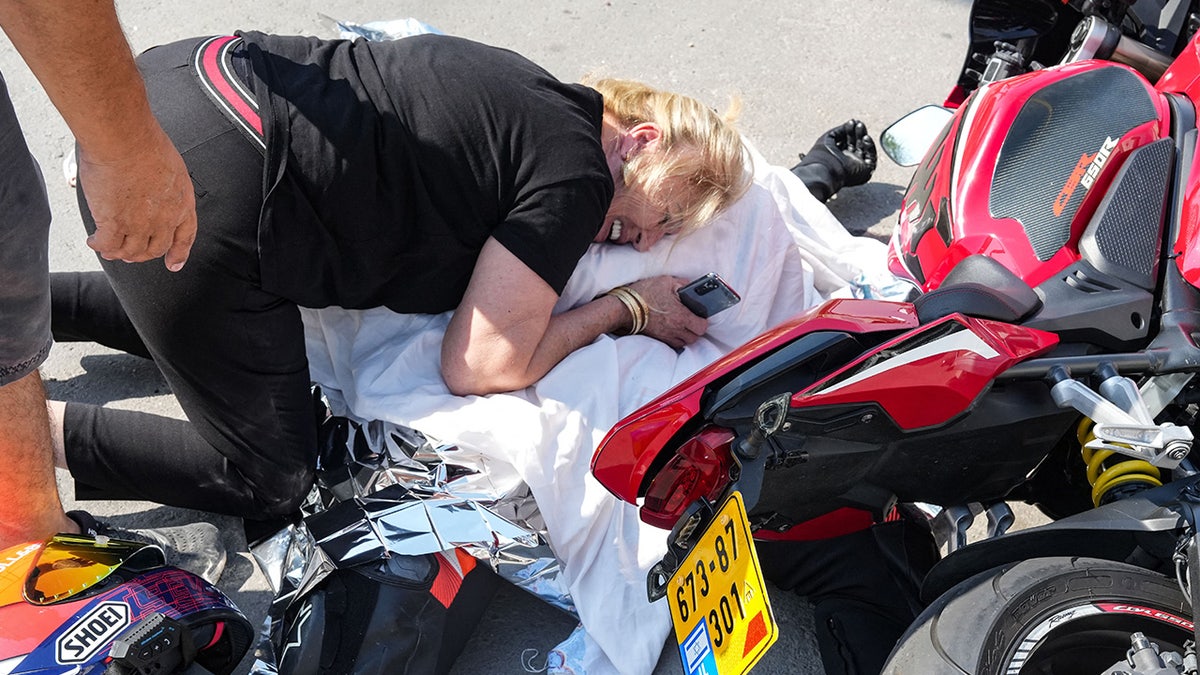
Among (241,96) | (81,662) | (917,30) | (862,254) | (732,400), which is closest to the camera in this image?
(732,400)

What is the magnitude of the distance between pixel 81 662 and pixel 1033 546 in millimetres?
1516

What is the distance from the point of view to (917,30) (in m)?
4.49

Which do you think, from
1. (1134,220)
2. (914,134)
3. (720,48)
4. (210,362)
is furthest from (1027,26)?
(210,362)

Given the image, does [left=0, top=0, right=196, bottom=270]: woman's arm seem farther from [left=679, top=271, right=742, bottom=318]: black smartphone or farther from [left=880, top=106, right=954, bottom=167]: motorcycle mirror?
[left=880, top=106, right=954, bottom=167]: motorcycle mirror

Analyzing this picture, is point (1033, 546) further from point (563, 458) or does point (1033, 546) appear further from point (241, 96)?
point (241, 96)

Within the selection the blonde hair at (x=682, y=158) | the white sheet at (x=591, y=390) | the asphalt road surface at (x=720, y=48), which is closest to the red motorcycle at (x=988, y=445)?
the white sheet at (x=591, y=390)

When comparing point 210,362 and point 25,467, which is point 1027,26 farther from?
point 25,467

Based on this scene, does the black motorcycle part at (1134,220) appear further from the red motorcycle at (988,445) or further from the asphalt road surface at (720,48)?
the asphalt road surface at (720,48)

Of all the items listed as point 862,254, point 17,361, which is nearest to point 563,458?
point 17,361

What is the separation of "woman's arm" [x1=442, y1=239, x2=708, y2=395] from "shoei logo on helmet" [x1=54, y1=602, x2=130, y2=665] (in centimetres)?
83

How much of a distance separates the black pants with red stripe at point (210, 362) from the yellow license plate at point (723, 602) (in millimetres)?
990

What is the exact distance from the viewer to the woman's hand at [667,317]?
2.62 m

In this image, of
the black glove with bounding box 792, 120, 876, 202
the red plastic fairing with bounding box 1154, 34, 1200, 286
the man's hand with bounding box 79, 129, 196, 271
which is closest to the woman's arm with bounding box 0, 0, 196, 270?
the man's hand with bounding box 79, 129, 196, 271

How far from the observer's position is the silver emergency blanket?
7.11ft
